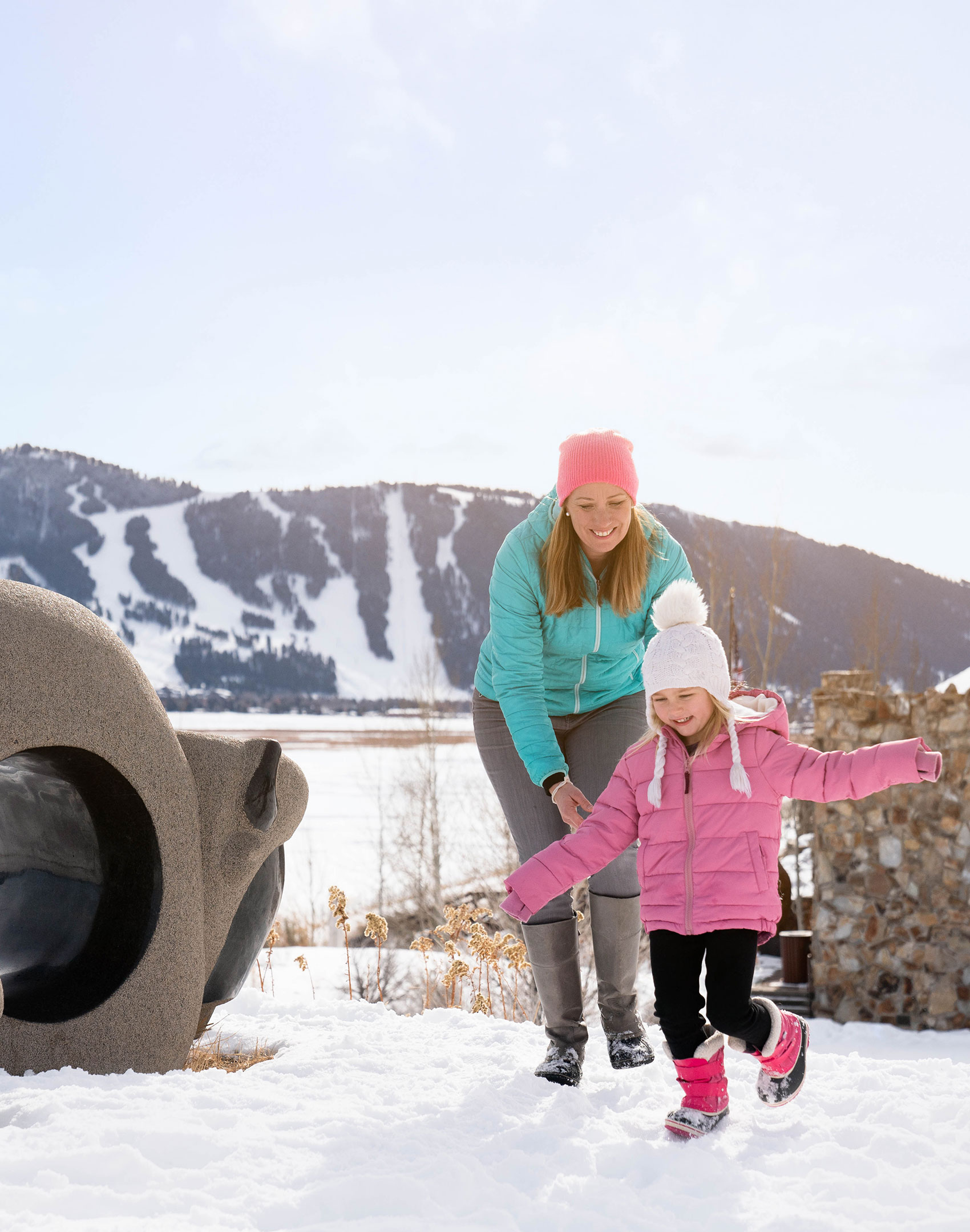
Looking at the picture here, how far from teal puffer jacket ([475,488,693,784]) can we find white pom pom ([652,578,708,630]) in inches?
9.0

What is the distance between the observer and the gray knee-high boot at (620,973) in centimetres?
282

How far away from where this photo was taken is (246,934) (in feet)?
10.9

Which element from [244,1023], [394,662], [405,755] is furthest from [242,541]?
[244,1023]

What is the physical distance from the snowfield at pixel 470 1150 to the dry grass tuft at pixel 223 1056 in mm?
446

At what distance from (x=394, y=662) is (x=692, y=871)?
107595 mm

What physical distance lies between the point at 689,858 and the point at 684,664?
473 mm

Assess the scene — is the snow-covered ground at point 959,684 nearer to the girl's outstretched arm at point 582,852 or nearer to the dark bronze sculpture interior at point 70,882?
the girl's outstretched arm at point 582,852

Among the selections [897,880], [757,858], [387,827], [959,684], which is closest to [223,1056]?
→ [757,858]

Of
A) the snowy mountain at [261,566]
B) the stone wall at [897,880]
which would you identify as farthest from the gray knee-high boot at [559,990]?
the snowy mountain at [261,566]

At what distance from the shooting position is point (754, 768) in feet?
8.02

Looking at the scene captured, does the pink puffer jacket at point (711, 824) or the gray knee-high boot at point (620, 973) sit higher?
the pink puffer jacket at point (711, 824)

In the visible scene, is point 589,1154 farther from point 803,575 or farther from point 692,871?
point 803,575

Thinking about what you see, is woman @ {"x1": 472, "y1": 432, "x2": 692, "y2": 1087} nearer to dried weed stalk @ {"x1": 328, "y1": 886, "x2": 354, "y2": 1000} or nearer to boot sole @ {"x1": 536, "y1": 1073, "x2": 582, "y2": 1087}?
boot sole @ {"x1": 536, "y1": 1073, "x2": 582, "y2": 1087}

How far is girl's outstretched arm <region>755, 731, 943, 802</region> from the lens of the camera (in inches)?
88.5
